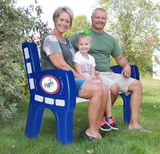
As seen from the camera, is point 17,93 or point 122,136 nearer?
point 122,136

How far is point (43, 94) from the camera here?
2.39 m

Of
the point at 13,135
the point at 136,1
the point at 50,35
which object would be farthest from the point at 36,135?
the point at 136,1

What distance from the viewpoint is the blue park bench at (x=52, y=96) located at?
216cm

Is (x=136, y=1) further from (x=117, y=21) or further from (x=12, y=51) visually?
(x=12, y=51)

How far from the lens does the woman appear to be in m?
2.25

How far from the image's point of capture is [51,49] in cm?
231

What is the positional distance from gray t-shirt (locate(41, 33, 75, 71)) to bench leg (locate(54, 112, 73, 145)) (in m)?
0.59

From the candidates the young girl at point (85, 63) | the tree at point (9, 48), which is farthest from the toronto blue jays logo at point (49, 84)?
the tree at point (9, 48)

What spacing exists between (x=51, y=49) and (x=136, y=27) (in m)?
8.06

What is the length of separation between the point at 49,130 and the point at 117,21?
7.99 metres

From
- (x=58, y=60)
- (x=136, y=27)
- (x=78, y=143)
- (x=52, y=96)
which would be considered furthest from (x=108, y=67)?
(x=136, y=27)

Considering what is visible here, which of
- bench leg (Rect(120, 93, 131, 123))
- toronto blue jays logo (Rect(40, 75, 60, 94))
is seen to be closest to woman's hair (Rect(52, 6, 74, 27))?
toronto blue jays logo (Rect(40, 75, 60, 94))

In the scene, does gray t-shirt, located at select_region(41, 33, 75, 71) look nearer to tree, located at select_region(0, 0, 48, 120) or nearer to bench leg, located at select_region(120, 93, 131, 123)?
tree, located at select_region(0, 0, 48, 120)

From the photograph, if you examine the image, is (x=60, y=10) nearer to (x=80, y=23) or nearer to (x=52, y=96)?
(x=52, y=96)
